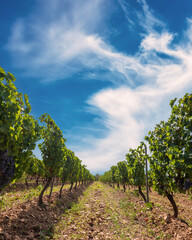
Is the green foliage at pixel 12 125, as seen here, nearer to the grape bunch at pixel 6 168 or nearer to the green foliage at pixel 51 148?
the grape bunch at pixel 6 168

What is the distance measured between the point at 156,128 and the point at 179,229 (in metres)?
6.20

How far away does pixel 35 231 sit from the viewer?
743 cm

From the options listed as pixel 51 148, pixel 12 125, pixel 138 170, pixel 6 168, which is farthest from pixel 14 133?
pixel 138 170

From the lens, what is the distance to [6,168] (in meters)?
5.26

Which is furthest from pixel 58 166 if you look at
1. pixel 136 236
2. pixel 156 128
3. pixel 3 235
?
pixel 156 128

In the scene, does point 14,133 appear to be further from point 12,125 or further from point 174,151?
point 174,151

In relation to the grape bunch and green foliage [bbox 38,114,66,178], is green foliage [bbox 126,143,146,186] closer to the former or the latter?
green foliage [bbox 38,114,66,178]

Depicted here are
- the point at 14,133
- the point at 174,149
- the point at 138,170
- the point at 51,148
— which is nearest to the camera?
the point at 14,133

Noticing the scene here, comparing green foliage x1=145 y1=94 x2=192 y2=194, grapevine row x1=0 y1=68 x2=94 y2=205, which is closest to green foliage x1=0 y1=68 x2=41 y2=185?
grapevine row x1=0 y1=68 x2=94 y2=205

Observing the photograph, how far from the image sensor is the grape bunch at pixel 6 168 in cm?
475

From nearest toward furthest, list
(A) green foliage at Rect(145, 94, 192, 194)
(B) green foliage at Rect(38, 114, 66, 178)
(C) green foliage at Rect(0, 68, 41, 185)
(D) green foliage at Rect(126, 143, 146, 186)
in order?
(C) green foliage at Rect(0, 68, 41, 185), (A) green foliage at Rect(145, 94, 192, 194), (B) green foliage at Rect(38, 114, 66, 178), (D) green foliage at Rect(126, 143, 146, 186)

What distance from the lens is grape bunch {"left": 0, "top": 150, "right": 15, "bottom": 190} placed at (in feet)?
15.6

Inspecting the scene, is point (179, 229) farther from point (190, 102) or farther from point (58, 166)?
point (58, 166)

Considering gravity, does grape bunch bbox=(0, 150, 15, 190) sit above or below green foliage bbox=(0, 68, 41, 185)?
below
